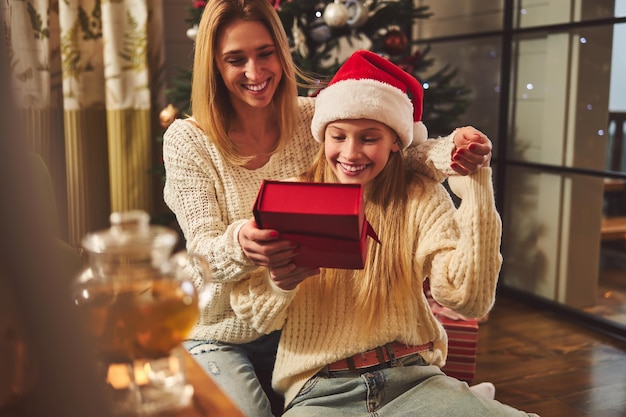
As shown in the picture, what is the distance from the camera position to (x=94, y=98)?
301cm

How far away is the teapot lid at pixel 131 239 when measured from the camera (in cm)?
59

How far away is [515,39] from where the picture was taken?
3.05 m

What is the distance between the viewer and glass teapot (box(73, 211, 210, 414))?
0.58 m

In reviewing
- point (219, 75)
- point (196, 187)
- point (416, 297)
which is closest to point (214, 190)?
point (196, 187)

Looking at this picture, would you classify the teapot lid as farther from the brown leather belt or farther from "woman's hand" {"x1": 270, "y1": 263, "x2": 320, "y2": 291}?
the brown leather belt

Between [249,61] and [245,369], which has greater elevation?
[249,61]

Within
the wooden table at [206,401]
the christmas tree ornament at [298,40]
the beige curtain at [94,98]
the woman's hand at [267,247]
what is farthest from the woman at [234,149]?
the beige curtain at [94,98]

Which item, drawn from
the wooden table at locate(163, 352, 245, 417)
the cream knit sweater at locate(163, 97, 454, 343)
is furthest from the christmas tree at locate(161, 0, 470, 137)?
the wooden table at locate(163, 352, 245, 417)

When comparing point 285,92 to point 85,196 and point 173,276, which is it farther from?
point 85,196

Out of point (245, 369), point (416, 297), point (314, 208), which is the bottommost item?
point (245, 369)

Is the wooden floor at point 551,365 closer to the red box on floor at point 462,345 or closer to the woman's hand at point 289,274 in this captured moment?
the red box on floor at point 462,345

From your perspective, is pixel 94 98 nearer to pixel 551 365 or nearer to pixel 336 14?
pixel 336 14

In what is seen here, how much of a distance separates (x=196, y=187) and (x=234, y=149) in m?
0.14

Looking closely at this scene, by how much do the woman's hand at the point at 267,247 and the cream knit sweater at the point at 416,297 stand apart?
0.46 ft
